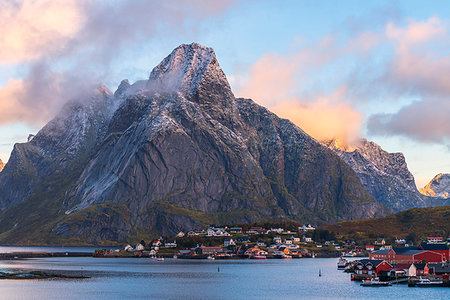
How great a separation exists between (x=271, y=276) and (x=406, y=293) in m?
49.5

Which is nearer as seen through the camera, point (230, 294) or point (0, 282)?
point (230, 294)

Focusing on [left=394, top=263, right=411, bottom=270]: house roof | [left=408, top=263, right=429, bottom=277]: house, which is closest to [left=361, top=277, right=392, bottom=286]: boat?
[left=408, top=263, right=429, bottom=277]: house

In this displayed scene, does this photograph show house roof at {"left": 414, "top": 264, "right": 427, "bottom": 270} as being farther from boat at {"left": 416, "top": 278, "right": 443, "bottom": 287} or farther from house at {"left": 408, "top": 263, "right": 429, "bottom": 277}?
boat at {"left": 416, "top": 278, "right": 443, "bottom": 287}

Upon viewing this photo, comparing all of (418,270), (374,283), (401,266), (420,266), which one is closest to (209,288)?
(374,283)

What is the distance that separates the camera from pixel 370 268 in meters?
170

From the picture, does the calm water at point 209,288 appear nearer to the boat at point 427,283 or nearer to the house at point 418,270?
the boat at point 427,283

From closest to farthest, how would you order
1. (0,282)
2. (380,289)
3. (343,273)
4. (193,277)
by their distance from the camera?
(380,289) < (0,282) < (193,277) < (343,273)

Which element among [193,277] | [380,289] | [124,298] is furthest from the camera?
[193,277]

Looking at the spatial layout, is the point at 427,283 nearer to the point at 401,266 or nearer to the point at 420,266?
the point at 420,266

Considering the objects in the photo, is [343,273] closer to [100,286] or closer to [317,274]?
[317,274]

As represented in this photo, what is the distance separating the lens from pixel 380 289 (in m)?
148

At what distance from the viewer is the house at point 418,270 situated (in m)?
166

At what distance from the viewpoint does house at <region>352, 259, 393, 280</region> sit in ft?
553

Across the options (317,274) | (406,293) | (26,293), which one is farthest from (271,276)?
(26,293)
